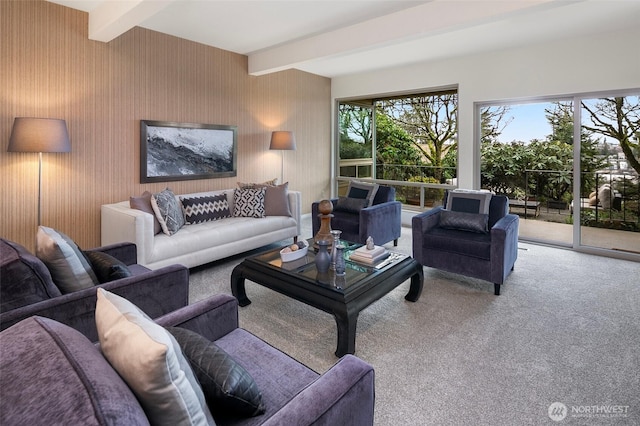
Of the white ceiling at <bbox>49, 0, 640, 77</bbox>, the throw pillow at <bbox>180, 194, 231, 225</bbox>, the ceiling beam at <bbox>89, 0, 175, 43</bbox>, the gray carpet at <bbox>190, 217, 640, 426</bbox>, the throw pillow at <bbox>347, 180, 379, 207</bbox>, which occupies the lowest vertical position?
the gray carpet at <bbox>190, 217, 640, 426</bbox>

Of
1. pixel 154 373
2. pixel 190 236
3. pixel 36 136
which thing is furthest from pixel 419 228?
pixel 36 136

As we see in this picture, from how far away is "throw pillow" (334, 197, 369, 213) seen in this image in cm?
478

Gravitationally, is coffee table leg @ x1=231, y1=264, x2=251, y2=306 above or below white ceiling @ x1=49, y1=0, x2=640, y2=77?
below

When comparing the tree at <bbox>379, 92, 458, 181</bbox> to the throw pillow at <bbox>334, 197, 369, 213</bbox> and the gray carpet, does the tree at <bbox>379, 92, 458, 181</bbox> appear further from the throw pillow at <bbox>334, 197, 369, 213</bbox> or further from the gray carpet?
the gray carpet

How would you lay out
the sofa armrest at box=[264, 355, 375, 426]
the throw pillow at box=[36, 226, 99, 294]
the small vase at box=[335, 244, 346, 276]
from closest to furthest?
1. the sofa armrest at box=[264, 355, 375, 426]
2. the throw pillow at box=[36, 226, 99, 294]
3. the small vase at box=[335, 244, 346, 276]

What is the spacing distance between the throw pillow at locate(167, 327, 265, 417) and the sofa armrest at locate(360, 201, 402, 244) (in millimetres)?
3268

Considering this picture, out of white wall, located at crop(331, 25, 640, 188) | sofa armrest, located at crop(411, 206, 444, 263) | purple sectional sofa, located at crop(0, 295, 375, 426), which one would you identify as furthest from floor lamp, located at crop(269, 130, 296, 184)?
purple sectional sofa, located at crop(0, 295, 375, 426)

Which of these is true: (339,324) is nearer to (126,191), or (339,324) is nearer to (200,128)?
(126,191)

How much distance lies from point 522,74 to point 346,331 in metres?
4.52

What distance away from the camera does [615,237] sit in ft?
15.1

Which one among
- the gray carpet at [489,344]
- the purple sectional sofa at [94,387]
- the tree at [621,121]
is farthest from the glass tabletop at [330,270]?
the tree at [621,121]

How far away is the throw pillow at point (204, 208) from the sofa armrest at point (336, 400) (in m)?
3.41

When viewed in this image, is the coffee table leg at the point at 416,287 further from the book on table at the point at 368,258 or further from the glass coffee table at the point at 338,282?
the book on table at the point at 368,258

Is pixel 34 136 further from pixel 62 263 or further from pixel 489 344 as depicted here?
pixel 489 344
